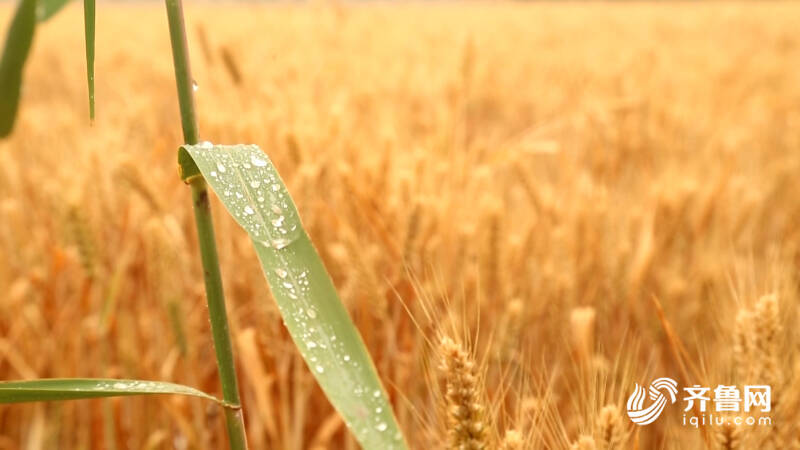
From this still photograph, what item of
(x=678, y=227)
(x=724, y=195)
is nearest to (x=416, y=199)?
(x=678, y=227)

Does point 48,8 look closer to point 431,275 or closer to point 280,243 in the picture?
point 280,243

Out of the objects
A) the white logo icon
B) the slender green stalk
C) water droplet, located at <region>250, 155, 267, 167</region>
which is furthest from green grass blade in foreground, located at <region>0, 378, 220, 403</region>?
the white logo icon

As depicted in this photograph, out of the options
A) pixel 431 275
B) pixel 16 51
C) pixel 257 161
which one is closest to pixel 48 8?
pixel 16 51

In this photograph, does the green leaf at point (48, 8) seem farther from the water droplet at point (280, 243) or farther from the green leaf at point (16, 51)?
the water droplet at point (280, 243)

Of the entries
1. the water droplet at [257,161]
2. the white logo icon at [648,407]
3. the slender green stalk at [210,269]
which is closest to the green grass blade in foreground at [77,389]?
the slender green stalk at [210,269]

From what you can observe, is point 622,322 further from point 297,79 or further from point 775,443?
point 297,79

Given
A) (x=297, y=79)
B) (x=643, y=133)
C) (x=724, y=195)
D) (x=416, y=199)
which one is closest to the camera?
(x=416, y=199)

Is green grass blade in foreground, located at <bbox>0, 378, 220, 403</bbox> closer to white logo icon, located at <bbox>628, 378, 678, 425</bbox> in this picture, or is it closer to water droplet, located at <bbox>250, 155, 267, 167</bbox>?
water droplet, located at <bbox>250, 155, 267, 167</bbox>

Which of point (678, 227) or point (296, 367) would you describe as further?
point (678, 227)
